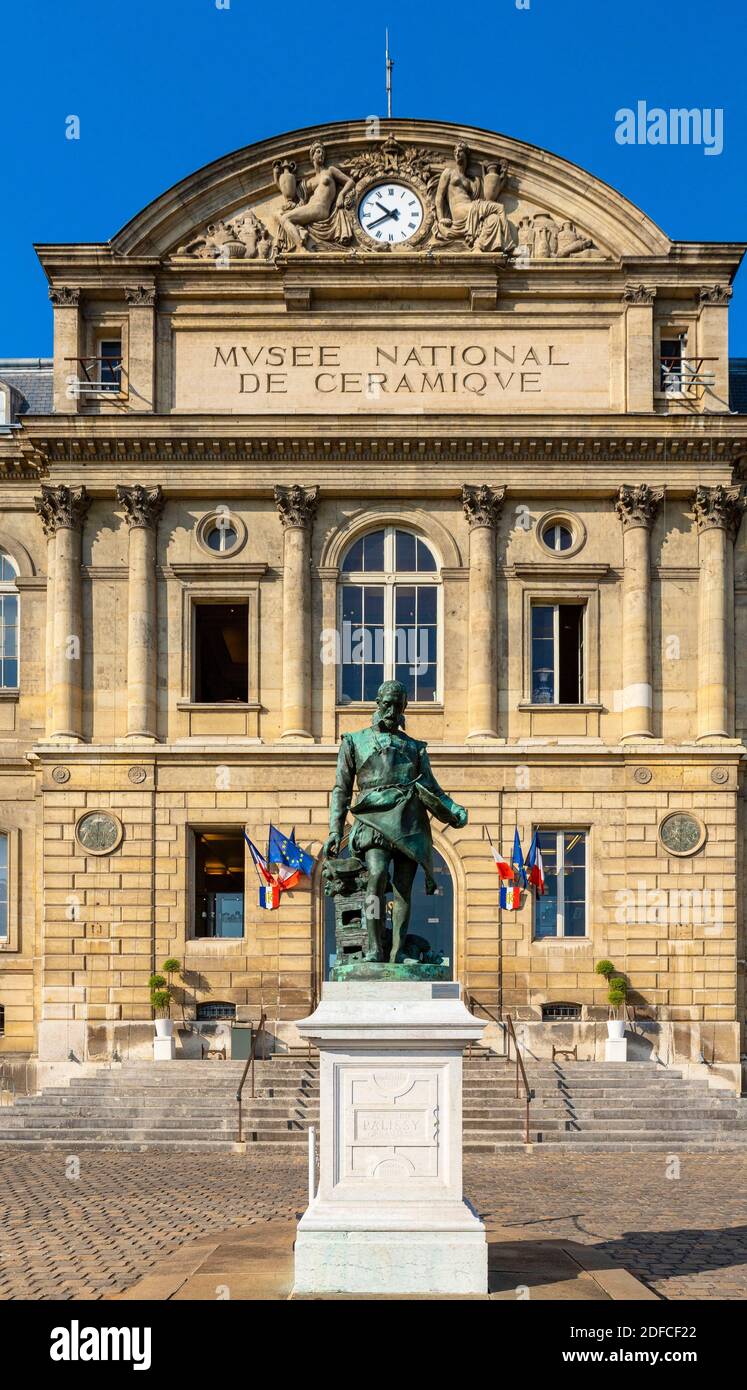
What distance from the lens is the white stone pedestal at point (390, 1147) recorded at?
11375 mm

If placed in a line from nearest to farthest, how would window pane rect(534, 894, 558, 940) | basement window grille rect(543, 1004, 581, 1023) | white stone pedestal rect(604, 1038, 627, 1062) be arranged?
white stone pedestal rect(604, 1038, 627, 1062), basement window grille rect(543, 1004, 581, 1023), window pane rect(534, 894, 558, 940)

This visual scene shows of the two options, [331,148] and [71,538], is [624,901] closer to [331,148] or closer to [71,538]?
[71,538]

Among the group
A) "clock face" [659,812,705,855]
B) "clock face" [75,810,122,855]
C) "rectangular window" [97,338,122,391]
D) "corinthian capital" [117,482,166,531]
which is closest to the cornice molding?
"corinthian capital" [117,482,166,531]

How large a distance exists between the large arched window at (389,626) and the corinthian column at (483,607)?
876 mm

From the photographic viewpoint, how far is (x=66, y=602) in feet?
104

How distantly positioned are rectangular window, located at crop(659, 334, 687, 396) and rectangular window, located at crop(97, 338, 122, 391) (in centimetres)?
1164

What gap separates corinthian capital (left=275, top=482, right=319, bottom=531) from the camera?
31812 mm

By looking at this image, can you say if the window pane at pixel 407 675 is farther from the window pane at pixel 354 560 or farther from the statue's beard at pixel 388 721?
the statue's beard at pixel 388 721

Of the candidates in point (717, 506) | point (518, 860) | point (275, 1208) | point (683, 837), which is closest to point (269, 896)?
point (518, 860)

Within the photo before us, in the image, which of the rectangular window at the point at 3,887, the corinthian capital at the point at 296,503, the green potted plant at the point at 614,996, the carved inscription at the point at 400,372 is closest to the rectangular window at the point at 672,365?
the carved inscription at the point at 400,372

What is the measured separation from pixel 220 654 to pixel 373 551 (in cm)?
405

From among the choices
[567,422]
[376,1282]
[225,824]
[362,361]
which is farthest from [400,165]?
[376,1282]

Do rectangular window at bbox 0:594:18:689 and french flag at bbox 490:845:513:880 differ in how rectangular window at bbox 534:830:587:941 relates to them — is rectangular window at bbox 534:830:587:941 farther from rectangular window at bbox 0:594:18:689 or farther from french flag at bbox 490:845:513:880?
rectangular window at bbox 0:594:18:689

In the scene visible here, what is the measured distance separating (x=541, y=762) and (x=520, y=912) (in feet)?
10.2
